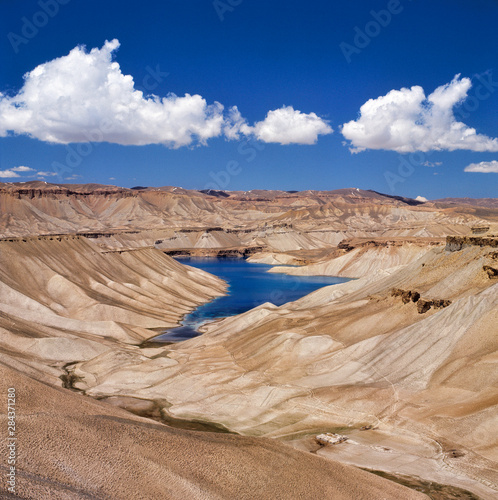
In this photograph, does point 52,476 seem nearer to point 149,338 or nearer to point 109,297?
point 149,338

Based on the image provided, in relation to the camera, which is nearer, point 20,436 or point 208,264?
point 20,436

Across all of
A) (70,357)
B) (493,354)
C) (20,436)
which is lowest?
(70,357)

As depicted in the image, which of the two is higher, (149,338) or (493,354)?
(493,354)

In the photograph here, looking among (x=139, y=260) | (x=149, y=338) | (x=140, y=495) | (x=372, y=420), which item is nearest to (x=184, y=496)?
(x=140, y=495)
